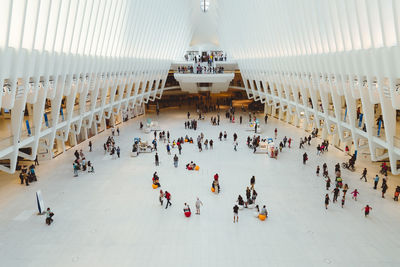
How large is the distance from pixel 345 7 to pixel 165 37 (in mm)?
21728

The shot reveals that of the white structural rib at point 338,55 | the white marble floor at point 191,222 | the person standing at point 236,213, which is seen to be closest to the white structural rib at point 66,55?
the white marble floor at point 191,222

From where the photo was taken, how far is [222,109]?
1633 inches

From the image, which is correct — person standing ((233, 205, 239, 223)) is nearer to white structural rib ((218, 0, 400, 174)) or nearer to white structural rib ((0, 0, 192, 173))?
white structural rib ((218, 0, 400, 174))

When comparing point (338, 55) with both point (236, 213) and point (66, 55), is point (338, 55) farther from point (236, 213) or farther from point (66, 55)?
point (66, 55)

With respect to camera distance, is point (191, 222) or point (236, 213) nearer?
point (236, 213)

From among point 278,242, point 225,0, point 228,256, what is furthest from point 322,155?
point 225,0

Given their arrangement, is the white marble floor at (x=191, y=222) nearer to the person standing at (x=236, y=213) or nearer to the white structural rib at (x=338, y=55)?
the person standing at (x=236, y=213)

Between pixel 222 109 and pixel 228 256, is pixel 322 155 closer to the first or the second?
pixel 228 256

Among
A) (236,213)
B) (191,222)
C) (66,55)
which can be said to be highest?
(66,55)

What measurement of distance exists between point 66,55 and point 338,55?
527 inches

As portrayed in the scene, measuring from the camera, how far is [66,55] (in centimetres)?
1480

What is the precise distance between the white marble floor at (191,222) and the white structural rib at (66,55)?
261 cm

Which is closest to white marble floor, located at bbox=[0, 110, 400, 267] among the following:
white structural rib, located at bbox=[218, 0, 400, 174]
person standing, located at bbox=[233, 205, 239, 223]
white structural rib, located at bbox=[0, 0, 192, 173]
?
person standing, located at bbox=[233, 205, 239, 223]


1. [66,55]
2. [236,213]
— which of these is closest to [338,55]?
[236,213]
